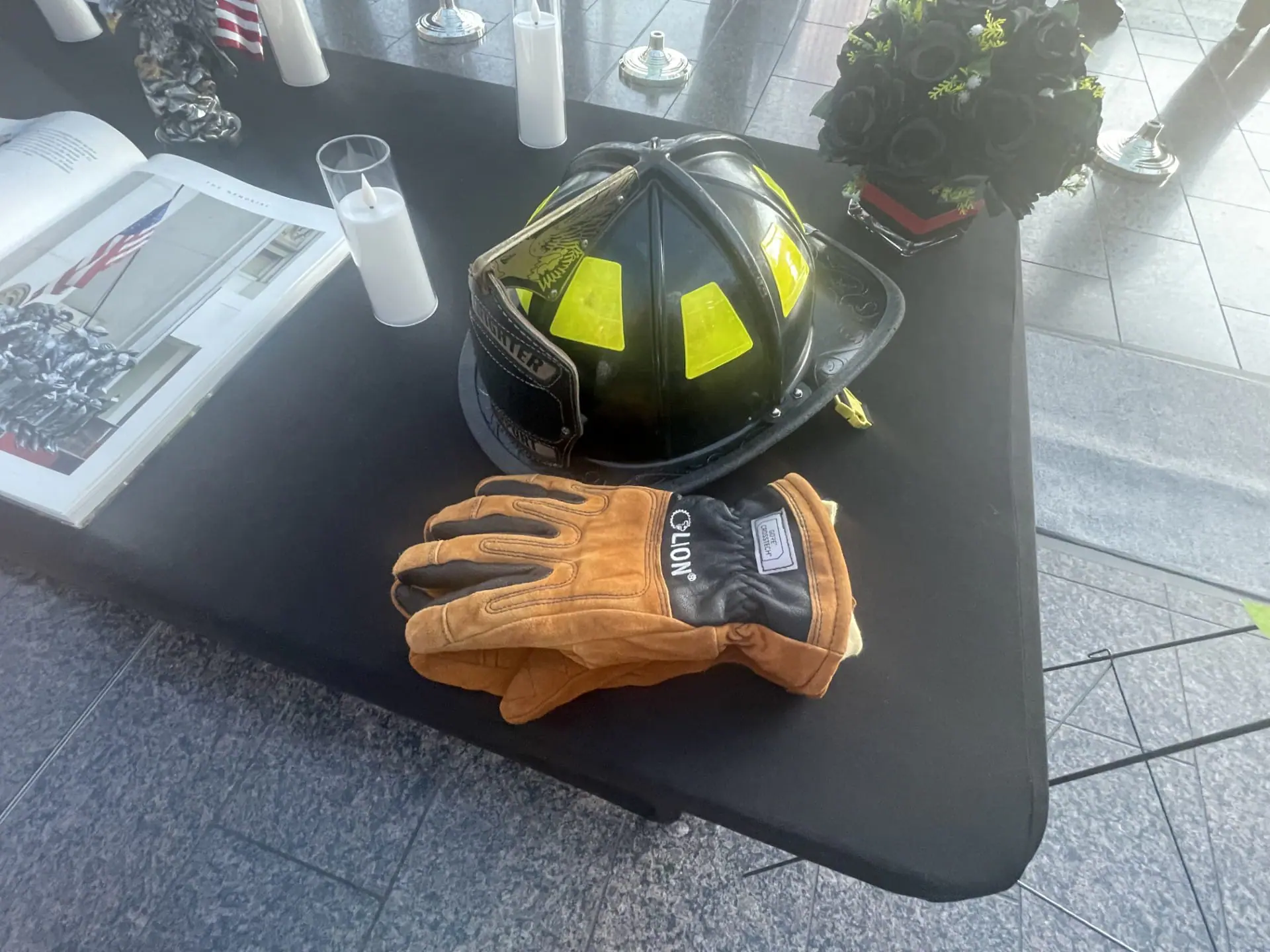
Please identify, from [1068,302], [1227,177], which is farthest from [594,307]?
[1227,177]

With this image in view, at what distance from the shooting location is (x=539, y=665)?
21.8 inches

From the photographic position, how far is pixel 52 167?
849 millimetres

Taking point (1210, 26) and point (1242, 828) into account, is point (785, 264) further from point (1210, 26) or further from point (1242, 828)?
point (1210, 26)

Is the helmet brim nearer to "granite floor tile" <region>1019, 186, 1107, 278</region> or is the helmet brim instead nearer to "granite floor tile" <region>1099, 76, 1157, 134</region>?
"granite floor tile" <region>1019, 186, 1107, 278</region>

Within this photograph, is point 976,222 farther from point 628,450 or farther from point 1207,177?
point 1207,177

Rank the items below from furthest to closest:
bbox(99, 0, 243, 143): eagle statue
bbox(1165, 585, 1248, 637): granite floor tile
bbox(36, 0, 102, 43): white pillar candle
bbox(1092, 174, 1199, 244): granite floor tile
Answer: bbox(1092, 174, 1199, 244): granite floor tile
bbox(36, 0, 102, 43): white pillar candle
bbox(1165, 585, 1248, 637): granite floor tile
bbox(99, 0, 243, 143): eagle statue

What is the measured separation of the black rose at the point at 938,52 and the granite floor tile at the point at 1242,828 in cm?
87

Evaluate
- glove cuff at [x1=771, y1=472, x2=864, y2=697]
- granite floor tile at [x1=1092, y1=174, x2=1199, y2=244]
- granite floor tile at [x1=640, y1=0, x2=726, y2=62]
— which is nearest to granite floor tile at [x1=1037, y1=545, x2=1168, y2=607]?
glove cuff at [x1=771, y1=472, x2=864, y2=697]

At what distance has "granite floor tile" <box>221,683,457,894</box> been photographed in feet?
2.51

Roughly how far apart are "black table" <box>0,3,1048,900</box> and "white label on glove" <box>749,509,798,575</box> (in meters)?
→ 0.10

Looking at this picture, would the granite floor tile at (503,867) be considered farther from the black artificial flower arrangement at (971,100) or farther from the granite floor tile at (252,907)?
the black artificial flower arrangement at (971,100)

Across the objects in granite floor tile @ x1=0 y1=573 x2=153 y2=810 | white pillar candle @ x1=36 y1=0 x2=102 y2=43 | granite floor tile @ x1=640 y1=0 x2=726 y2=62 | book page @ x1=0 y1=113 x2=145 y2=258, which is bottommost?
granite floor tile @ x1=640 y1=0 x2=726 y2=62

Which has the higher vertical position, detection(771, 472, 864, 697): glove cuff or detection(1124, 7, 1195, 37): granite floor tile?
detection(771, 472, 864, 697): glove cuff

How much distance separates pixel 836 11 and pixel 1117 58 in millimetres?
779
